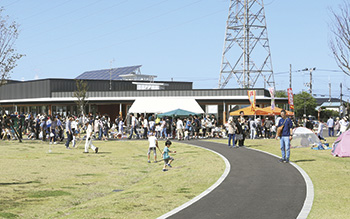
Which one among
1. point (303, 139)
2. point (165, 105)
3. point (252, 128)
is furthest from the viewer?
point (165, 105)

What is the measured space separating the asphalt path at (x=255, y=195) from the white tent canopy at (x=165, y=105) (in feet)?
75.1

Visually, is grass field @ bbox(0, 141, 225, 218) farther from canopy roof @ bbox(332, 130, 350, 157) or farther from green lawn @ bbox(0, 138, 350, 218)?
canopy roof @ bbox(332, 130, 350, 157)

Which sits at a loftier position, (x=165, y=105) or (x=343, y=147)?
(x=165, y=105)

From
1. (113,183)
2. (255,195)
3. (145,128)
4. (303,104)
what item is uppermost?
(303,104)

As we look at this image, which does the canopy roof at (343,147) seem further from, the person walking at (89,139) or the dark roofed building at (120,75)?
the dark roofed building at (120,75)

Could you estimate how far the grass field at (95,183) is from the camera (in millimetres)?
10102

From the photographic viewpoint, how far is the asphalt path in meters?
8.64

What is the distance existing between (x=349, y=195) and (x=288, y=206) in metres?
2.09

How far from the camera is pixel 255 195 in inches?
415

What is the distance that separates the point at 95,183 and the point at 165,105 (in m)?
24.9

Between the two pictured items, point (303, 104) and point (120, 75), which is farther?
point (303, 104)

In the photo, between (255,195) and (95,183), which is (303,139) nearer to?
(95,183)

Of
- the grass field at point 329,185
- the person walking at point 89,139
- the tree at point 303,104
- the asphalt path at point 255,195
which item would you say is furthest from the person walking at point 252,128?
the tree at point 303,104

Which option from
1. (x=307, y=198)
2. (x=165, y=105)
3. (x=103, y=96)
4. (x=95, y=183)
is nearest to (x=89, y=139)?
(x=95, y=183)
